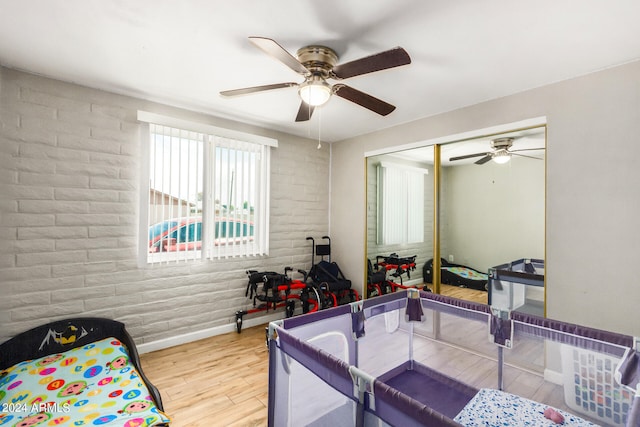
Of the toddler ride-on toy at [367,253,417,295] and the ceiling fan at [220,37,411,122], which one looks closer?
the ceiling fan at [220,37,411,122]

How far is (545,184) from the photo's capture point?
2.54 metres

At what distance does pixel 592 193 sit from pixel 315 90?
7.57 feet

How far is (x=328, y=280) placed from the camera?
389 cm

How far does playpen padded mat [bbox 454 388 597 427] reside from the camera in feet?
5.13

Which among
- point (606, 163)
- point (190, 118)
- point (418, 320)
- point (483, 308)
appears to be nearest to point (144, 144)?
point (190, 118)

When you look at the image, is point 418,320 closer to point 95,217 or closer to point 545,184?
point 545,184

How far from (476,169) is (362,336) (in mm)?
2215

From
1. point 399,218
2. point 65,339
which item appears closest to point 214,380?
point 65,339

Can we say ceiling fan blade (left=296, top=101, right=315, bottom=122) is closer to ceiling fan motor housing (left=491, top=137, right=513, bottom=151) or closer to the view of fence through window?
the view of fence through window

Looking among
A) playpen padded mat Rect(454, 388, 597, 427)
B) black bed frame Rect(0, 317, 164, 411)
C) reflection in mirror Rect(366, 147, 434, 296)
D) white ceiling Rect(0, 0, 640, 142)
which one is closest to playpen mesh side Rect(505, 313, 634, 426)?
playpen padded mat Rect(454, 388, 597, 427)

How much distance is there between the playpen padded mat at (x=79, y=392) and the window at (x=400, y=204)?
2.97 m

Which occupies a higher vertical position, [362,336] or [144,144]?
[144,144]

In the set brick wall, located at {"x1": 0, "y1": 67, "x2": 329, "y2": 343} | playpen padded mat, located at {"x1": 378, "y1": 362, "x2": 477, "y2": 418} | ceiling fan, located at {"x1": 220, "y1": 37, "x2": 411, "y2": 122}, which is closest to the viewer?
ceiling fan, located at {"x1": 220, "y1": 37, "x2": 411, "y2": 122}

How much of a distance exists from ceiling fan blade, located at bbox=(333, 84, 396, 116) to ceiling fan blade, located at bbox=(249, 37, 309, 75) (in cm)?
35
